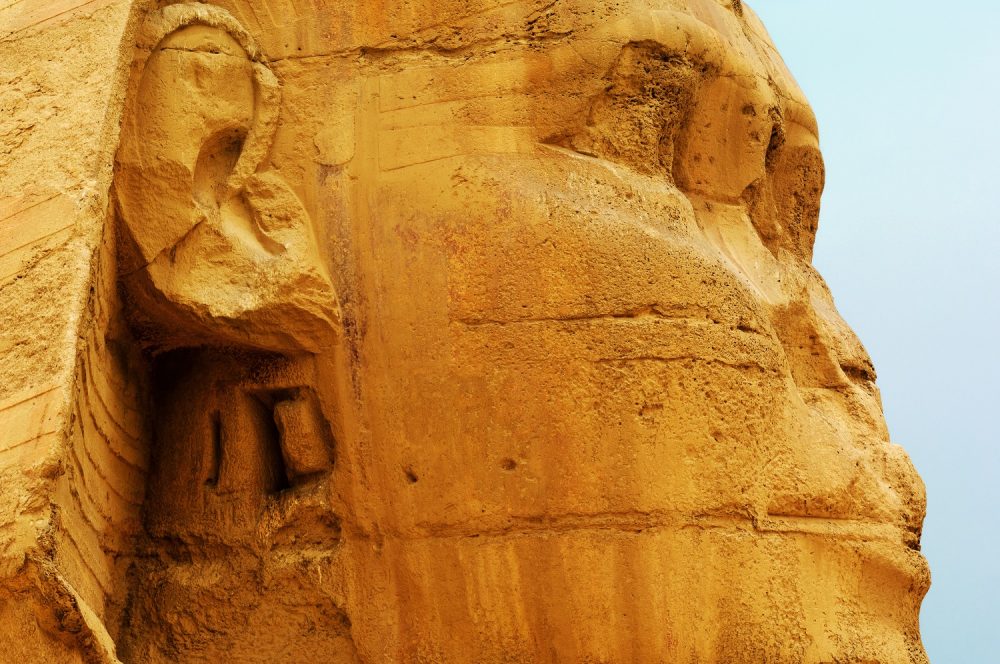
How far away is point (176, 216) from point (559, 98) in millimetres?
1008

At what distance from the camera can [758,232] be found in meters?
4.52

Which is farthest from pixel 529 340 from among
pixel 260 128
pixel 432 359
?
pixel 260 128

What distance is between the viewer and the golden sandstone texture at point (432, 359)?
3691mm

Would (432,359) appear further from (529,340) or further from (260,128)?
(260,128)

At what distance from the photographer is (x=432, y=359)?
3783 mm

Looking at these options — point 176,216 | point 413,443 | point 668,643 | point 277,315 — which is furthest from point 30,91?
point 668,643

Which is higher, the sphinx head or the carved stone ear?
the carved stone ear

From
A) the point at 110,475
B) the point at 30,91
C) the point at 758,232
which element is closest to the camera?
the point at 30,91

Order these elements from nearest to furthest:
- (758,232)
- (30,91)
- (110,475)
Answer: (30,91) < (110,475) < (758,232)

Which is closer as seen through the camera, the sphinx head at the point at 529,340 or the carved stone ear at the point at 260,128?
the sphinx head at the point at 529,340

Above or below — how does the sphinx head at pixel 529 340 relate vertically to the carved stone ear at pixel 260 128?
below

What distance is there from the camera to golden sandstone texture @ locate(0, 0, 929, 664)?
145 inches

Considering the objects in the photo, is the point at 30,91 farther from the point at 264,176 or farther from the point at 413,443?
the point at 413,443

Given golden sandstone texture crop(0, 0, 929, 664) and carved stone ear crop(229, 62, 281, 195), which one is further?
carved stone ear crop(229, 62, 281, 195)
